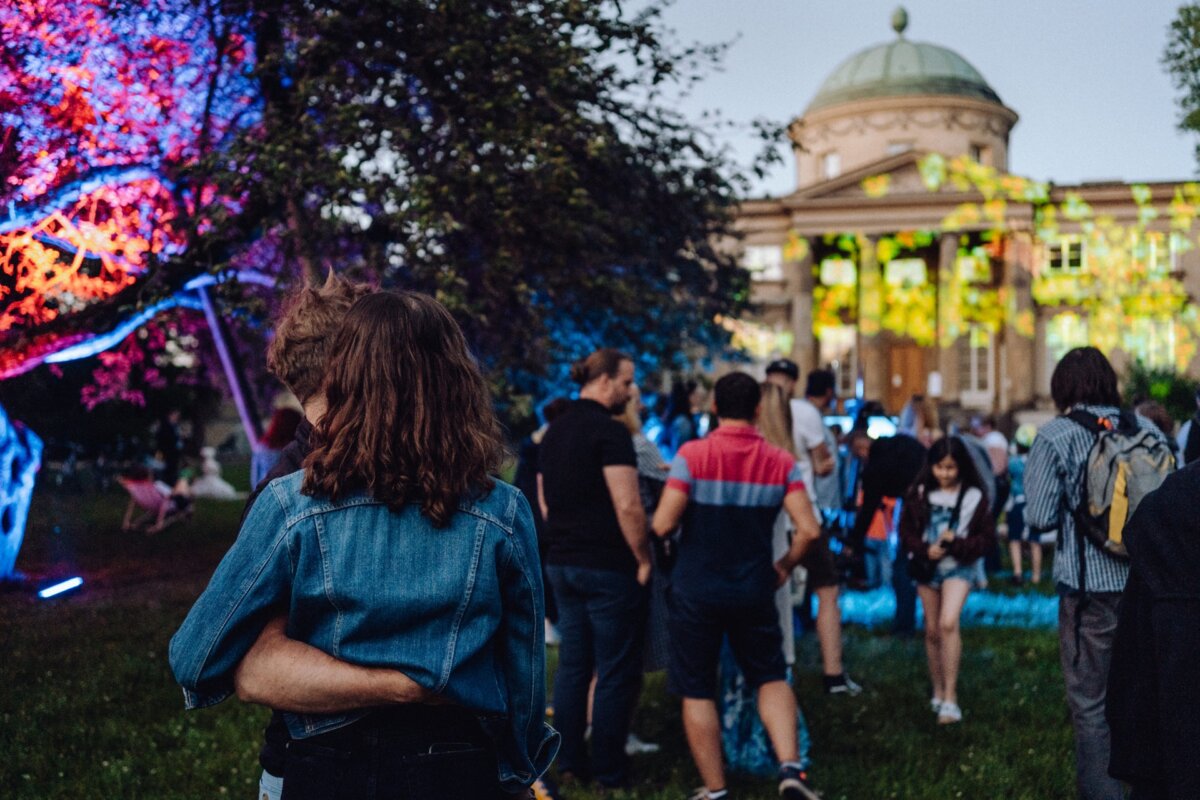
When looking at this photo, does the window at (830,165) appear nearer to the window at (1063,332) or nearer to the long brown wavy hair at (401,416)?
the window at (1063,332)

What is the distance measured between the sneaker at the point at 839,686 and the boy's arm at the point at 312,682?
19.8 feet

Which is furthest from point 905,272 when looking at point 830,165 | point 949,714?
point 949,714

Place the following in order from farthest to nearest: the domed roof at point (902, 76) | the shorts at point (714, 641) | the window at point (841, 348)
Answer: the domed roof at point (902, 76) → the window at point (841, 348) → the shorts at point (714, 641)

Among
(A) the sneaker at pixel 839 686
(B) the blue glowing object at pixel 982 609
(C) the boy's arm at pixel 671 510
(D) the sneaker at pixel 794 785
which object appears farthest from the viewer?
(B) the blue glowing object at pixel 982 609

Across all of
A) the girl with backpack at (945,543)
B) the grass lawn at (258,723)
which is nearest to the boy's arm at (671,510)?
the grass lawn at (258,723)

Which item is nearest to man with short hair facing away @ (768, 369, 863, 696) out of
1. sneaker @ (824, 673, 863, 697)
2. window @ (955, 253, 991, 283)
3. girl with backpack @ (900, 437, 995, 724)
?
sneaker @ (824, 673, 863, 697)

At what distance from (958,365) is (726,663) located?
41154 mm

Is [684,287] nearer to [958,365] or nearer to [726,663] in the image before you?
[726,663]

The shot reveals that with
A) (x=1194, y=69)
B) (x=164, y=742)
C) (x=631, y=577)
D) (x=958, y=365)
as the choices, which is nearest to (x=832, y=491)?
(x=631, y=577)

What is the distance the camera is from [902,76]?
5072cm

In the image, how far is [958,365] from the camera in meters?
44.7

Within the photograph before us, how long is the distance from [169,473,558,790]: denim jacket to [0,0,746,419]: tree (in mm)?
7374

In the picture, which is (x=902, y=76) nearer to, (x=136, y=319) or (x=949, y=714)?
(x=136, y=319)

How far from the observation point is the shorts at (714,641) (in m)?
5.18
